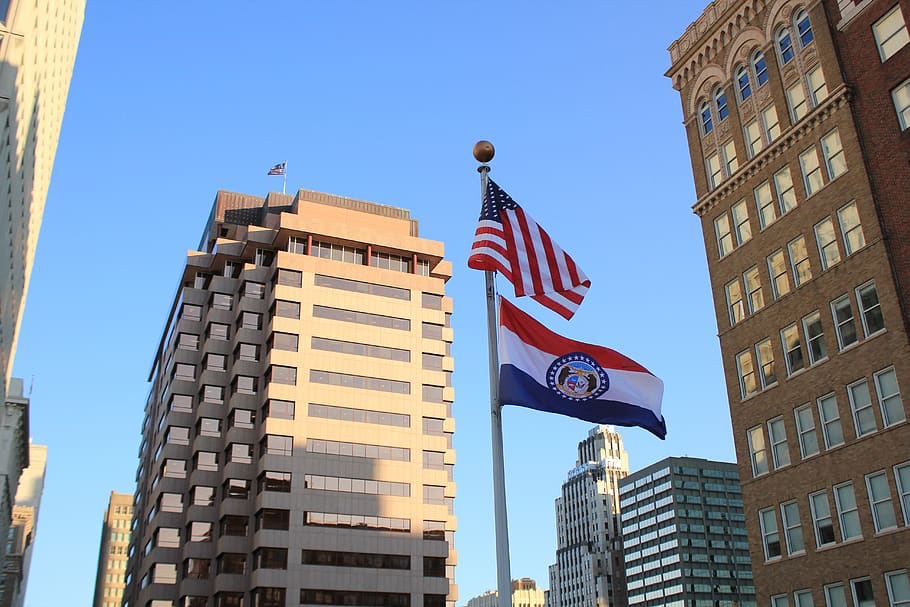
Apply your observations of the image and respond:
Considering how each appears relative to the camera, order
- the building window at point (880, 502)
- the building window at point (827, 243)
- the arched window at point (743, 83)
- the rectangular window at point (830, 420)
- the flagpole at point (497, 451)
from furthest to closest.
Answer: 1. the arched window at point (743, 83)
2. the building window at point (827, 243)
3. the rectangular window at point (830, 420)
4. the building window at point (880, 502)
5. the flagpole at point (497, 451)

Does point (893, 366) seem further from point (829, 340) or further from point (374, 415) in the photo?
point (374, 415)

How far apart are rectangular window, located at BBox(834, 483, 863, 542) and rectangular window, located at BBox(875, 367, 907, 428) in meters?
3.29

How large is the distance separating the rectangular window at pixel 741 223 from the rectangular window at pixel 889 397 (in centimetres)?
1111

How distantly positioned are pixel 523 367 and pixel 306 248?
84.5 meters

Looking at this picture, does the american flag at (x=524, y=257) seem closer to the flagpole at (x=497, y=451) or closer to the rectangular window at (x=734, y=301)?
the flagpole at (x=497, y=451)

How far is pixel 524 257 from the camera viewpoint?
2430 centimetres

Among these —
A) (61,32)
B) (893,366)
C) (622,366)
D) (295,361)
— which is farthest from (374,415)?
(622,366)

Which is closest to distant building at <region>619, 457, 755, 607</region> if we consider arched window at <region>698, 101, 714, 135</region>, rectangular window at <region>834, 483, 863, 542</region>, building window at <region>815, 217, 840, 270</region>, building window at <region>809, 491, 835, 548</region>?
arched window at <region>698, 101, 714, 135</region>

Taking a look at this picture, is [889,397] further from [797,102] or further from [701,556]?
[701,556]

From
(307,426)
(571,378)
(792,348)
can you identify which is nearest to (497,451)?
(571,378)

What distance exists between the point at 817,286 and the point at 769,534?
1147 centimetres

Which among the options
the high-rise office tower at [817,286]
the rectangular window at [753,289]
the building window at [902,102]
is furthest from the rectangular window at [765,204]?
the building window at [902,102]

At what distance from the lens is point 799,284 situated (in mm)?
41531

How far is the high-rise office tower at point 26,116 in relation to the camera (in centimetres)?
4697
